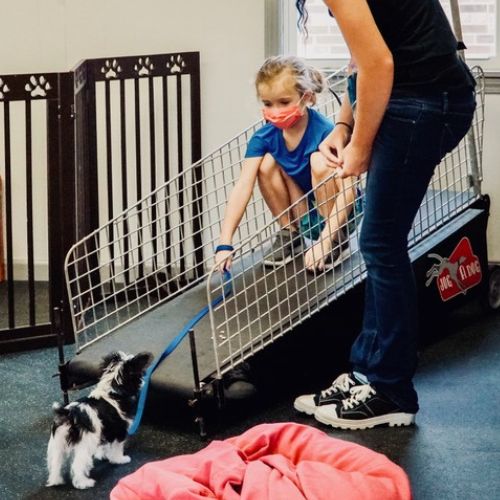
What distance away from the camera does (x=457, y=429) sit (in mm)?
2486

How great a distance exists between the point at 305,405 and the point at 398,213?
1.86 feet

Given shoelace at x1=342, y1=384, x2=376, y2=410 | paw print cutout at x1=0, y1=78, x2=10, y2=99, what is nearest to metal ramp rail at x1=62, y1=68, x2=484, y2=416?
shoelace at x1=342, y1=384, x2=376, y2=410

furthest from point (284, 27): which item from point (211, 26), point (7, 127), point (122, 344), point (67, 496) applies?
point (67, 496)

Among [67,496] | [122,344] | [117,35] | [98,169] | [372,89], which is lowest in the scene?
[67,496]

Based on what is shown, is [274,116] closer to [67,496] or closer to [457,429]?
[457,429]

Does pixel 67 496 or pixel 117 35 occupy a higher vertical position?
pixel 117 35

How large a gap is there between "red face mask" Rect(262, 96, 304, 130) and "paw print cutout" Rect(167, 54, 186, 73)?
0.73m

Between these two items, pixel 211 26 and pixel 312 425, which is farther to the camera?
pixel 211 26

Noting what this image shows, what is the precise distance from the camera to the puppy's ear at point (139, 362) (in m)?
2.40

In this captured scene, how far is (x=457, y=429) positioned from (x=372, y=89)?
0.86 m

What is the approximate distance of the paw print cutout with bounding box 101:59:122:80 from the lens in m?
3.35

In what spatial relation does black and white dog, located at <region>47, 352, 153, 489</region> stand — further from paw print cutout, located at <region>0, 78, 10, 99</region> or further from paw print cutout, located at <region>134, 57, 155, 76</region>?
paw print cutout, located at <region>134, 57, 155, 76</region>

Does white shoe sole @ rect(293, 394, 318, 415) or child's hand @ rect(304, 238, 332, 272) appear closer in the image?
white shoe sole @ rect(293, 394, 318, 415)

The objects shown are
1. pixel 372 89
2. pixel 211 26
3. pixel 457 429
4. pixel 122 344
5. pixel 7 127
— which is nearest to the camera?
pixel 372 89
